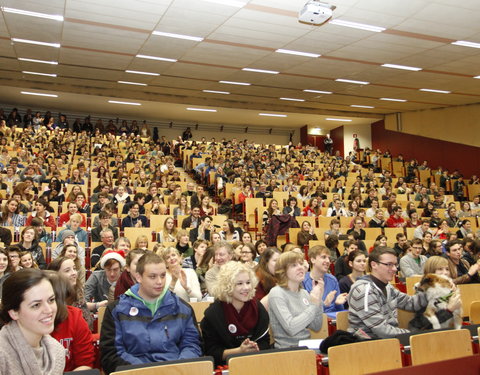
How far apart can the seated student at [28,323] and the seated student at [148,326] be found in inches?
20.3

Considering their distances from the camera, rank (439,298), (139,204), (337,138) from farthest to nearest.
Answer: (337,138) < (139,204) < (439,298)

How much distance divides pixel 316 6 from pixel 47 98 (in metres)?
10.3

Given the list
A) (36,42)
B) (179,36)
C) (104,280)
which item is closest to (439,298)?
(104,280)

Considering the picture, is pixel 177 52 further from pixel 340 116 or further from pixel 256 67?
pixel 340 116

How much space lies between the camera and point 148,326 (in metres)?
2.32

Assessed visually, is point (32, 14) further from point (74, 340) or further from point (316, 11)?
point (74, 340)

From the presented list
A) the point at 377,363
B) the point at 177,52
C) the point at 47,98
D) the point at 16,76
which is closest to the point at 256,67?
the point at 177,52

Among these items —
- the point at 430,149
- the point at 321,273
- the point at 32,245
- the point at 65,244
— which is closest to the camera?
the point at 321,273

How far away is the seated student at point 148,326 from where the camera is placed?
226 cm

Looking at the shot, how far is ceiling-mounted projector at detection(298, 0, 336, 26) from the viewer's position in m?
5.93

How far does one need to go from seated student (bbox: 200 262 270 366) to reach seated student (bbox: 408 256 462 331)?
111 centimetres

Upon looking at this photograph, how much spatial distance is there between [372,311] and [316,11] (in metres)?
4.60

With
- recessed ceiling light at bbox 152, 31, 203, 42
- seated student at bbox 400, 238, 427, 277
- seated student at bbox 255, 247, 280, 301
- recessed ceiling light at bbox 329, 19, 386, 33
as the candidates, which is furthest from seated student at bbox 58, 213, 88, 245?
recessed ceiling light at bbox 329, 19, 386, 33

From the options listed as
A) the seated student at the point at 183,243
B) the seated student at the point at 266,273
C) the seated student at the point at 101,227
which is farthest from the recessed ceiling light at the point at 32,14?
the seated student at the point at 266,273
